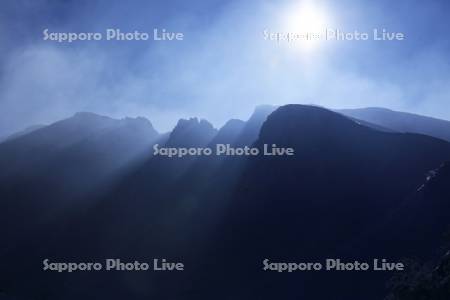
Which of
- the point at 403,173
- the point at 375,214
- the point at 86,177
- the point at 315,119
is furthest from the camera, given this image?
the point at 86,177

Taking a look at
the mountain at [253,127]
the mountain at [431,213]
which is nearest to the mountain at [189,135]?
the mountain at [253,127]

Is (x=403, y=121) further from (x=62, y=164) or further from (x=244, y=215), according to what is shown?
(x=62, y=164)

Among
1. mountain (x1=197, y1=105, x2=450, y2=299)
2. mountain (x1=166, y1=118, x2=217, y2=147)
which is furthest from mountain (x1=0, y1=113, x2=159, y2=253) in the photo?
mountain (x1=197, y1=105, x2=450, y2=299)

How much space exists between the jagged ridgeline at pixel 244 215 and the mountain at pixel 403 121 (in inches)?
2074

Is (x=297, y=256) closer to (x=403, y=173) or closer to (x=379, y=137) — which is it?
(x=403, y=173)

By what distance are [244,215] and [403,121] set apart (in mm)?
78486

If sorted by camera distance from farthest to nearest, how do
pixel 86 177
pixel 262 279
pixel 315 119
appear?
pixel 86 177 → pixel 315 119 → pixel 262 279

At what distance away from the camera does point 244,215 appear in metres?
61.2

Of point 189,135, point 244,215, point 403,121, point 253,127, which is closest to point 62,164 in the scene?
point 189,135

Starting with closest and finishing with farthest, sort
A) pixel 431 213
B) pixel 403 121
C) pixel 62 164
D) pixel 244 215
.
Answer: pixel 431 213 → pixel 244 215 → pixel 62 164 → pixel 403 121

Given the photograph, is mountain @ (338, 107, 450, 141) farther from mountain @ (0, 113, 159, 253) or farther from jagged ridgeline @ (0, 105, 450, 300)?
jagged ridgeline @ (0, 105, 450, 300)

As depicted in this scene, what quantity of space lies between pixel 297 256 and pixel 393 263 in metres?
10.6

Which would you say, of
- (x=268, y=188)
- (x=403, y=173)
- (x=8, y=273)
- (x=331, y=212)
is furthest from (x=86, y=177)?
(x=403, y=173)

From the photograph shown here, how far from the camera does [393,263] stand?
147 ft
